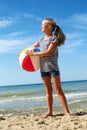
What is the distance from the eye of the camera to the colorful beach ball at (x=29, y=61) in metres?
6.92

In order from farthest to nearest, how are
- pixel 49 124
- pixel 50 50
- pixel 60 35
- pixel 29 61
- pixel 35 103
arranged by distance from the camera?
pixel 35 103 < pixel 29 61 < pixel 60 35 < pixel 50 50 < pixel 49 124

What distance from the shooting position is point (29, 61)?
6926 mm

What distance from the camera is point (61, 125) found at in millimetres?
5941

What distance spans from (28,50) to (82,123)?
1949 millimetres

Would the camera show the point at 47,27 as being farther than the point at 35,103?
No

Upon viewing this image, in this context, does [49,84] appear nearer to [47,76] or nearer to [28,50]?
[47,76]

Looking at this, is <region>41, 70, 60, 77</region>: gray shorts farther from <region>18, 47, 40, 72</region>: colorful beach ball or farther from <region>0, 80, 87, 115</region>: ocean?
<region>0, 80, 87, 115</region>: ocean

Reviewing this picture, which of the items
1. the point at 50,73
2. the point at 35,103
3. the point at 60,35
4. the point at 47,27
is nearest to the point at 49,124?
→ the point at 50,73

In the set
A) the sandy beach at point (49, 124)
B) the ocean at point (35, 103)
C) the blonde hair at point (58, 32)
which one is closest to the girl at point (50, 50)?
the blonde hair at point (58, 32)

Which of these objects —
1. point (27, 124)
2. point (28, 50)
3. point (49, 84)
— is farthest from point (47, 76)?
point (27, 124)

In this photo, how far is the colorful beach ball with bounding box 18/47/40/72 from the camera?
6.92 metres

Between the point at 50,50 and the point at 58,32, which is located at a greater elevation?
the point at 58,32

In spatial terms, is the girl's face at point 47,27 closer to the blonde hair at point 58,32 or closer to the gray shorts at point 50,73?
the blonde hair at point 58,32

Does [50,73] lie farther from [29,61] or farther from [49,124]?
[49,124]
